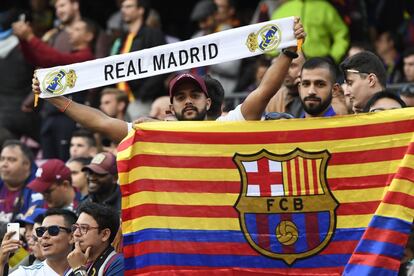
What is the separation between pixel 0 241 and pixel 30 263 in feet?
2.04

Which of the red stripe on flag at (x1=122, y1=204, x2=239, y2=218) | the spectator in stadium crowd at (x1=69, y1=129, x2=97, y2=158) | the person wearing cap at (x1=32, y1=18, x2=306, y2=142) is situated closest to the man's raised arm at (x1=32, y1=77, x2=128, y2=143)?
A: the person wearing cap at (x1=32, y1=18, x2=306, y2=142)

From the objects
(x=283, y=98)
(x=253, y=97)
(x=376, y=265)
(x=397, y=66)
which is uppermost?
(x=397, y=66)

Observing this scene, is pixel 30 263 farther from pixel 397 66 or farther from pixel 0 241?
pixel 397 66

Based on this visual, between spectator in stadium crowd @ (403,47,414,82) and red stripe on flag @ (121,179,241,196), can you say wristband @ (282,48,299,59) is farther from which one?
spectator in stadium crowd @ (403,47,414,82)

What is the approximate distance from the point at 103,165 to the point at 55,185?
25.5 inches

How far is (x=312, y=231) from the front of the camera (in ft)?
28.3

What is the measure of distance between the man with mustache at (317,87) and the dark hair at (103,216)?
1.66 meters

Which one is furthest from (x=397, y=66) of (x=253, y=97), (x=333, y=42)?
(x=253, y=97)

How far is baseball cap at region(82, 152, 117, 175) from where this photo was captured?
12188 millimetres

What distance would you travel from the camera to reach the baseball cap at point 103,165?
12.2m

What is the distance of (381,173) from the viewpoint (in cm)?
870

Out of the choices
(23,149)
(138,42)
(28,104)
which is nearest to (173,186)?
(23,149)

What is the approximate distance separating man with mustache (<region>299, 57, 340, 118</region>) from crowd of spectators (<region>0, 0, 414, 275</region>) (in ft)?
0.03

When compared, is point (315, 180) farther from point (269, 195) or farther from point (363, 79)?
point (363, 79)
